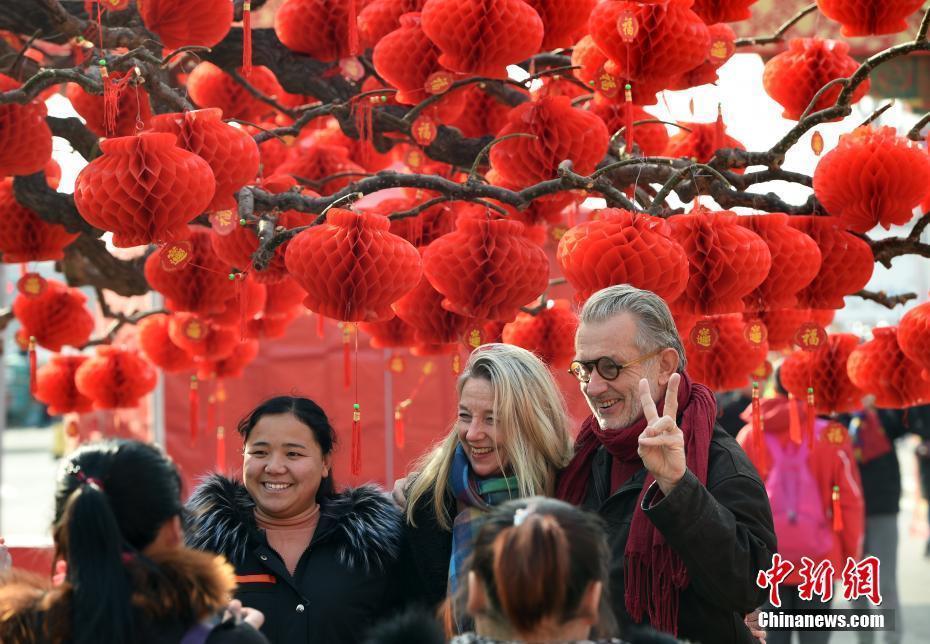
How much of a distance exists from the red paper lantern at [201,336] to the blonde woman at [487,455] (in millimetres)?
2007

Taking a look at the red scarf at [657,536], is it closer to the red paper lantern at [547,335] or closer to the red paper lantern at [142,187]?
the red paper lantern at [142,187]

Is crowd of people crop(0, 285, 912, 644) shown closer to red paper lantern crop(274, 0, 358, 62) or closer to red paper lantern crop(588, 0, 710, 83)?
red paper lantern crop(588, 0, 710, 83)

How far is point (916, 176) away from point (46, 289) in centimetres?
287

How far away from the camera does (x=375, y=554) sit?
8.43 ft

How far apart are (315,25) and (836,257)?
1.71m

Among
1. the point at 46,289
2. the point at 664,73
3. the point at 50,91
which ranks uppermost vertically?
the point at 50,91

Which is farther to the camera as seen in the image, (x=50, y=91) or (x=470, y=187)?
(x=50, y=91)

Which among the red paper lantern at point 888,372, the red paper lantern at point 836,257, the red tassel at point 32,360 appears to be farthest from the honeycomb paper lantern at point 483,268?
the red tassel at point 32,360

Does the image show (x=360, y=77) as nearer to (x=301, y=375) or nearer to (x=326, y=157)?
A: (x=326, y=157)

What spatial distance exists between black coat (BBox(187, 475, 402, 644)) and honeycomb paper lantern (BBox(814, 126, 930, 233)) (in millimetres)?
1487

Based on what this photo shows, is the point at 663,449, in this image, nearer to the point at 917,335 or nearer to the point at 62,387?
the point at 917,335

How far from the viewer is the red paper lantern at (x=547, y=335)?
3920 mm

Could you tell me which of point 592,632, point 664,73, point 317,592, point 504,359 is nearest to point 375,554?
point 317,592

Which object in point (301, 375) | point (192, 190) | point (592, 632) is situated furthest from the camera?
point (301, 375)
